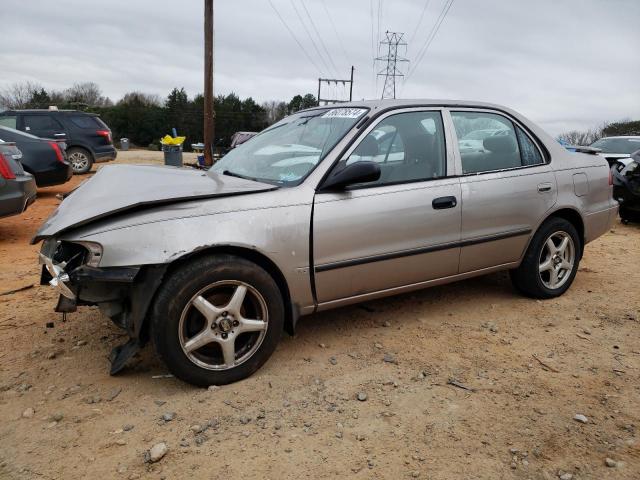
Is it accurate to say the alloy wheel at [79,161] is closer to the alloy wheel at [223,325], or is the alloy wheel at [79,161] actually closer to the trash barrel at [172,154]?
the trash barrel at [172,154]

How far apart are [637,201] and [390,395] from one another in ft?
23.2

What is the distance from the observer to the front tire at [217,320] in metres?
2.62

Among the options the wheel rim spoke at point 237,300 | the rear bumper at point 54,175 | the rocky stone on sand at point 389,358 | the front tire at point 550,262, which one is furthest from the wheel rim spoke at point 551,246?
the rear bumper at point 54,175

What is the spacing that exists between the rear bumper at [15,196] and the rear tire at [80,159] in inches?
296

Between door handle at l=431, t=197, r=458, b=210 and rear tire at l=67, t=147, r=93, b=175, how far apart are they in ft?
39.3

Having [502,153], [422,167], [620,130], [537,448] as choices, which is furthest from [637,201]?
[620,130]

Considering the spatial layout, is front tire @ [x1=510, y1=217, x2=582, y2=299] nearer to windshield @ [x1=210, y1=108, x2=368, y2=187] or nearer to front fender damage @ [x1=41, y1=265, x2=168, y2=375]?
windshield @ [x1=210, y1=108, x2=368, y2=187]

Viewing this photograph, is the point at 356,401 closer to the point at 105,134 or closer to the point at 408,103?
the point at 408,103

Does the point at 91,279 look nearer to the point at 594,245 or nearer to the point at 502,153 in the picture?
the point at 502,153

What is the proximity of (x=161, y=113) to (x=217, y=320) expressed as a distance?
51.8 m

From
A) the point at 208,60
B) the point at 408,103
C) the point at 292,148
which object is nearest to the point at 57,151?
the point at 208,60

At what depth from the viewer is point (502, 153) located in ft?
12.9

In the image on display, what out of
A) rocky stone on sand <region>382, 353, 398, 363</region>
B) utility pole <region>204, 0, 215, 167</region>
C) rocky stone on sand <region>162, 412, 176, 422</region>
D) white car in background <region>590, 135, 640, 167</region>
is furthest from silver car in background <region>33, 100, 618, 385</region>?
utility pole <region>204, 0, 215, 167</region>

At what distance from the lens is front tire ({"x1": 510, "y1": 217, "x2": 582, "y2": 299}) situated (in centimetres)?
407
